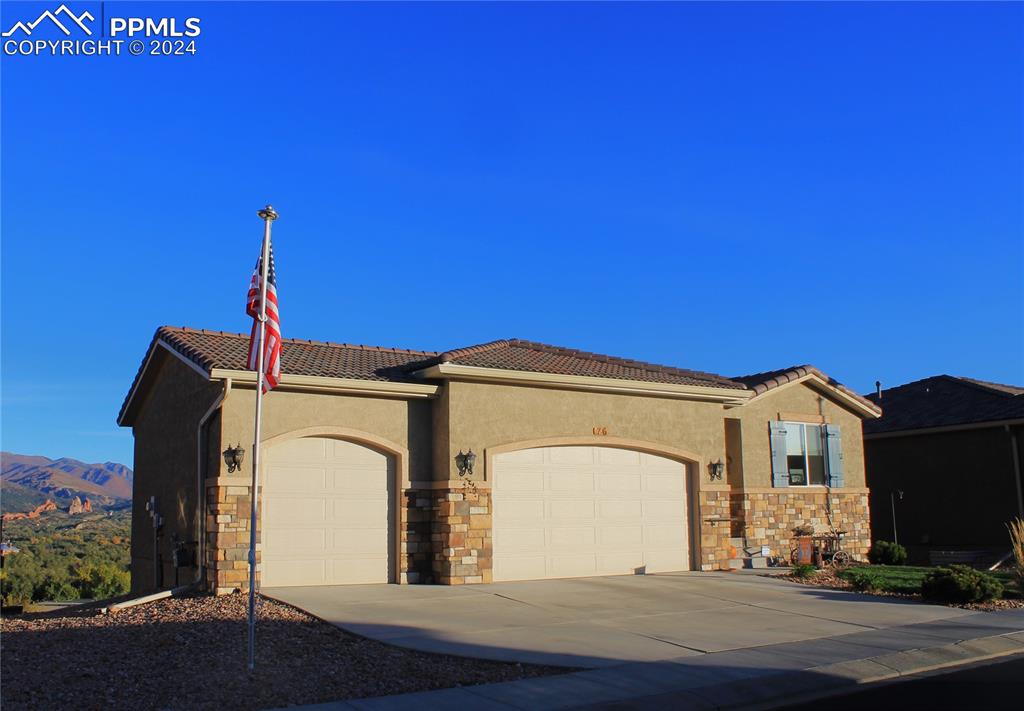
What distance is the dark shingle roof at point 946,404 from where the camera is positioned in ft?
78.6

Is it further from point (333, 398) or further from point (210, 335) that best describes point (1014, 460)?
point (210, 335)

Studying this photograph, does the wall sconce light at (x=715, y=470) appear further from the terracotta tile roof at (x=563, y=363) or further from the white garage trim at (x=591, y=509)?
the terracotta tile roof at (x=563, y=363)

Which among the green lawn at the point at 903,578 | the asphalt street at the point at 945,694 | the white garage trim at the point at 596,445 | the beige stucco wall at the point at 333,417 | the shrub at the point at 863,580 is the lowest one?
the asphalt street at the point at 945,694

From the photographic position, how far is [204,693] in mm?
8172

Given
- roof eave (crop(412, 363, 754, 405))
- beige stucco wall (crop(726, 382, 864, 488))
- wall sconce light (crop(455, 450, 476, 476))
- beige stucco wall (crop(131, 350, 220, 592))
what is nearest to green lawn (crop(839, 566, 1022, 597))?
beige stucco wall (crop(726, 382, 864, 488))

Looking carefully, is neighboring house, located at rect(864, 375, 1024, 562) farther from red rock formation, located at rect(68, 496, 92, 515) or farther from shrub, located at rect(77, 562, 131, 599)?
red rock formation, located at rect(68, 496, 92, 515)

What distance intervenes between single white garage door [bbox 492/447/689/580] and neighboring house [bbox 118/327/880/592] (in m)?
0.04

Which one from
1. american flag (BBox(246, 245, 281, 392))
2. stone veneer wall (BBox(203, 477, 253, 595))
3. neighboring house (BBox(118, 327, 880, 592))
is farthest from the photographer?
neighboring house (BBox(118, 327, 880, 592))

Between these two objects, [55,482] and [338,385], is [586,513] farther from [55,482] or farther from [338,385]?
[55,482]

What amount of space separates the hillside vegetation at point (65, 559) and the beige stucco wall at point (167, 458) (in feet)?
27.8

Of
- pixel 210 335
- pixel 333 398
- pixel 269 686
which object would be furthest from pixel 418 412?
pixel 269 686

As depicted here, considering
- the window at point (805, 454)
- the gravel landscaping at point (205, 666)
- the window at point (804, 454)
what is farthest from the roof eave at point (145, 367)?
the window at point (804, 454)

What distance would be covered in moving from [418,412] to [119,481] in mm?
106156

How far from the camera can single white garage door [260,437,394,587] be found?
48.9 ft
